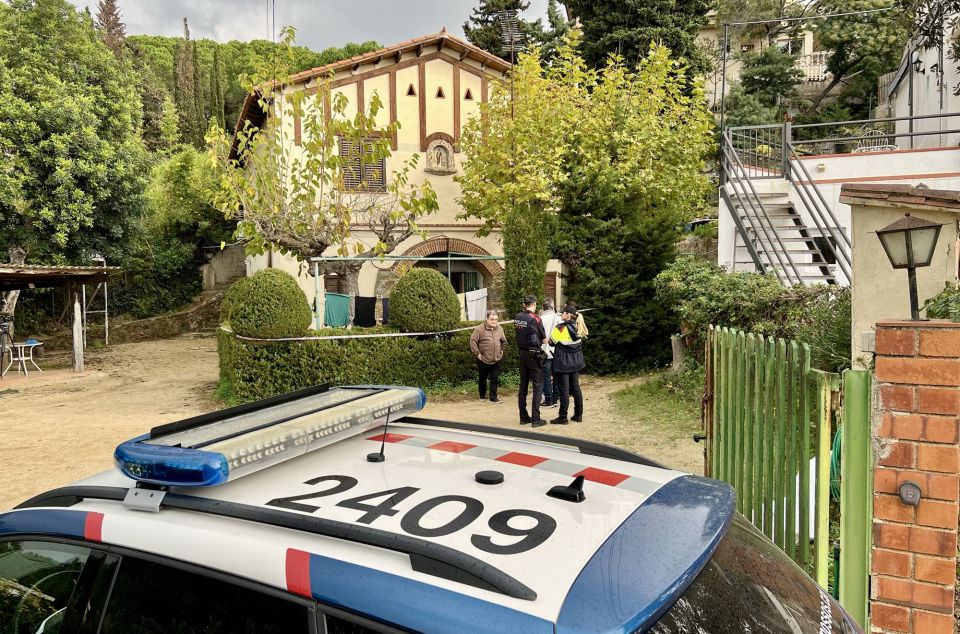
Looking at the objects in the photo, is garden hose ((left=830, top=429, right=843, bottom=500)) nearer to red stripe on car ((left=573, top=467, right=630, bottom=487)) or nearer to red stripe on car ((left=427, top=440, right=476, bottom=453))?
red stripe on car ((left=573, top=467, right=630, bottom=487))

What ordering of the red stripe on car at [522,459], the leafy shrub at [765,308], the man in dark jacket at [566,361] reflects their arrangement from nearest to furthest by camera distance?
the red stripe on car at [522,459], the leafy shrub at [765,308], the man in dark jacket at [566,361]

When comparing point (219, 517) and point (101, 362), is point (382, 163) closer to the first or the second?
point (101, 362)

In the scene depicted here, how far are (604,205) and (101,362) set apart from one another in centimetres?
1411

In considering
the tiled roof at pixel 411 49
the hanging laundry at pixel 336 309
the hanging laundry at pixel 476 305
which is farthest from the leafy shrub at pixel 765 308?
the tiled roof at pixel 411 49

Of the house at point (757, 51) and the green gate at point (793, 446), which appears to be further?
the house at point (757, 51)

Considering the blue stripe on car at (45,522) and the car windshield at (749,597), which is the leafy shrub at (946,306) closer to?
the car windshield at (749,597)

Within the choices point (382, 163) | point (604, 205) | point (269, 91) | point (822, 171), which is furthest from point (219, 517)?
point (382, 163)

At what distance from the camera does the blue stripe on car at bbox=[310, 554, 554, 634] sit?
1275 millimetres

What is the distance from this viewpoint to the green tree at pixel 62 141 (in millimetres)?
16984

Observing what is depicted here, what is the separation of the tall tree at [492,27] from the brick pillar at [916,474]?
29473mm

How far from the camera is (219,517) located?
5.69ft

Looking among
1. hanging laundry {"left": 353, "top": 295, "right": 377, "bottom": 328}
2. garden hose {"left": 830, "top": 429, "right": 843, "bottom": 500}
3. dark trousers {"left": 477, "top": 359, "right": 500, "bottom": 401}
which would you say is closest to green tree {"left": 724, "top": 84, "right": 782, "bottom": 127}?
hanging laundry {"left": 353, "top": 295, "right": 377, "bottom": 328}

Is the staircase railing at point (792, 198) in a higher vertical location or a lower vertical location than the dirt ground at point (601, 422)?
higher

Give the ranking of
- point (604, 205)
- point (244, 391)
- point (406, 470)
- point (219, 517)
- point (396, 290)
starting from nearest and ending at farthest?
point (219, 517) < point (406, 470) < point (244, 391) < point (396, 290) < point (604, 205)
